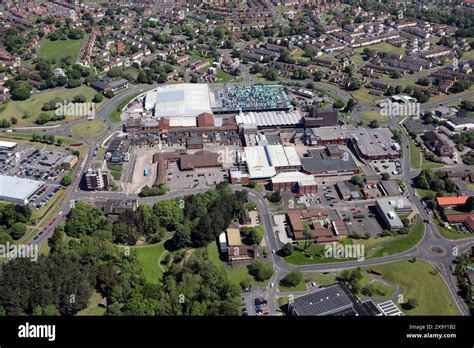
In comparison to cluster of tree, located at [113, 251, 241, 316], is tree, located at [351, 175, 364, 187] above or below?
above

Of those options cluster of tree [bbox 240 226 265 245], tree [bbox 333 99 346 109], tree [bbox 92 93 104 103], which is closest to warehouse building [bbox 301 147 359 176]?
cluster of tree [bbox 240 226 265 245]

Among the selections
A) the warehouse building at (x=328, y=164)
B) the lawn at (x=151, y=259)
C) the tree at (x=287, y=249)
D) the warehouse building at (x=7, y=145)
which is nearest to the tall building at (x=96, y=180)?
the lawn at (x=151, y=259)

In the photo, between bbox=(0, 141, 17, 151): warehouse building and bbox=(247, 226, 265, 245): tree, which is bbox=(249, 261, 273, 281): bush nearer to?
bbox=(247, 226, 265, 245): tree

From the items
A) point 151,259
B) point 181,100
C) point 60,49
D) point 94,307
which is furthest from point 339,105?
point 60,49

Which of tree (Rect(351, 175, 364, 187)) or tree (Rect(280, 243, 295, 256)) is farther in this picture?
tree (Rect(351, 175, 364, 187))

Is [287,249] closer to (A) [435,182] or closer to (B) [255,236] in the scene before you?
(B) [255,236]
